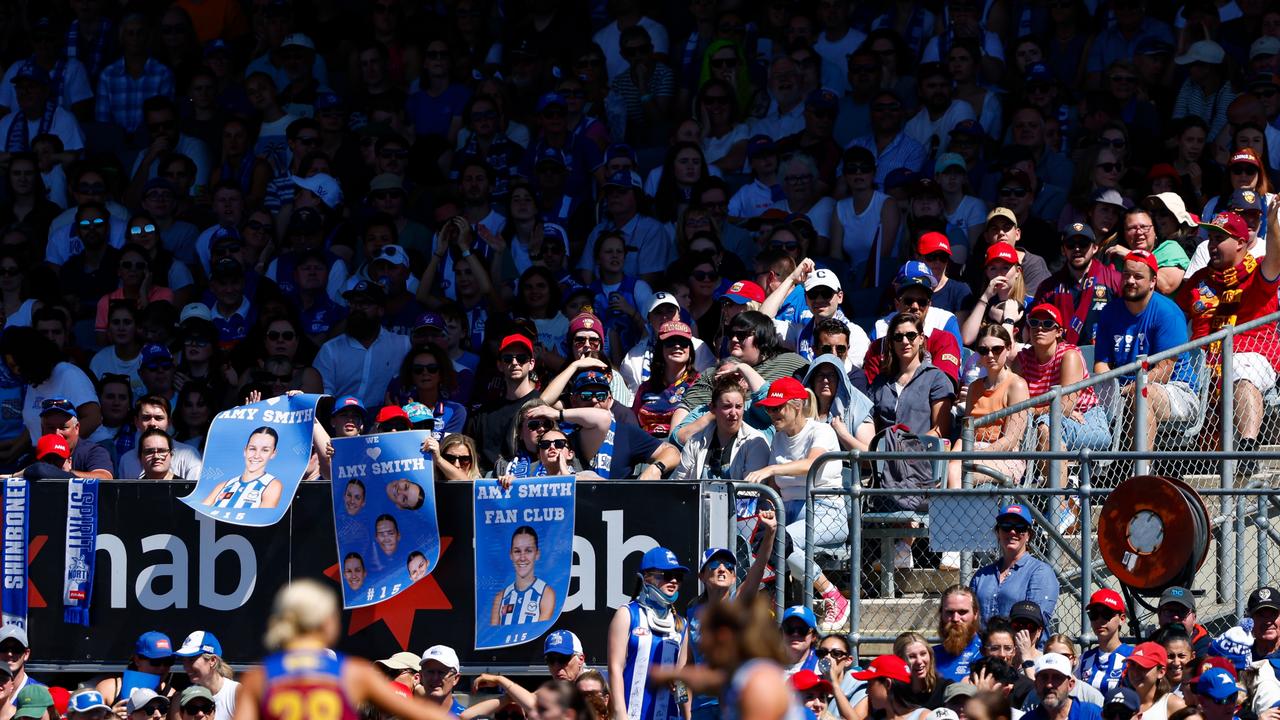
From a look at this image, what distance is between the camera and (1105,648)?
1086 centimetres

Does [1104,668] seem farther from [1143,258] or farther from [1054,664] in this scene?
[1143,258]

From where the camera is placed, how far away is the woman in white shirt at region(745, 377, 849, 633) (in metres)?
11.6

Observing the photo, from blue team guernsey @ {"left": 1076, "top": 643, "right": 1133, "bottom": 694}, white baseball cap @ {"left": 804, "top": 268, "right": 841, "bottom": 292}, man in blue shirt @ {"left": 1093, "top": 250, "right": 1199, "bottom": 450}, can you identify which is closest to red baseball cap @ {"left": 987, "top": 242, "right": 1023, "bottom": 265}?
man in blue shirt @ {"left": 1093, "top": 250, "right": 1199, "bottom": 450}

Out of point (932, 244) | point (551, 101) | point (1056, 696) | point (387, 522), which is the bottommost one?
point (1056, 696)

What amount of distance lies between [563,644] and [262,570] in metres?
1.91

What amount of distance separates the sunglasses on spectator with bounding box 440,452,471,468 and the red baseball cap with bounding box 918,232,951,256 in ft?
12.5

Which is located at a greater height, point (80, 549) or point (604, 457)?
point (604, 457)

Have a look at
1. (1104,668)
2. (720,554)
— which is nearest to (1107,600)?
(1104,668)

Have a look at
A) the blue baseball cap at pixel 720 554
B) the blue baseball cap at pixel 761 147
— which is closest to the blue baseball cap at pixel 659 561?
the blue baseball cap at pixel 720 554

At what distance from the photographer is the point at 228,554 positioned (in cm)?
1186

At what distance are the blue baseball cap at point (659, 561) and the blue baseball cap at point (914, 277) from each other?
3.49 m

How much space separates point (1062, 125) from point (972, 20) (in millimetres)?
1269

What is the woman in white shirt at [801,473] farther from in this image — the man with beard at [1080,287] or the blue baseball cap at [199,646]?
the blue baseball cap at [199,646]

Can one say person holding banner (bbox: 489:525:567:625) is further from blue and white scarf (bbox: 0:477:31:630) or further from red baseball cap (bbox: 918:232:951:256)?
red baseball cap (bbox: 918:232:951:256)
